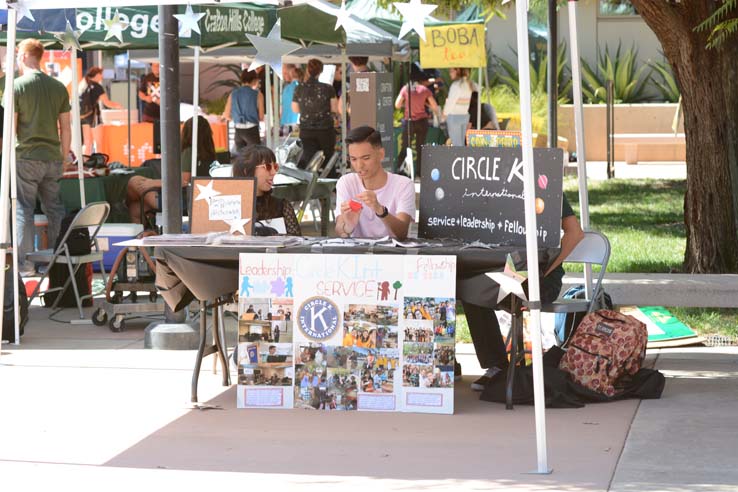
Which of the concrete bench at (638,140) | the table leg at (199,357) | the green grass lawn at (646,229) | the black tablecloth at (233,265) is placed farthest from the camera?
the concrete bench at (638,140)

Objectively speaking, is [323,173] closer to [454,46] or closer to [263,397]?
[454,46]

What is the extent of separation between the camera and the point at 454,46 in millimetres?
16266

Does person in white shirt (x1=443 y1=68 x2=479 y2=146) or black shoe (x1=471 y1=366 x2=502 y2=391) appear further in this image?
person in white shirt (x1=443 y1=68 x2=479 y2=146)

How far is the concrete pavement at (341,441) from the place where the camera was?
550 cm

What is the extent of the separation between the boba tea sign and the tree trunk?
3.09 metres

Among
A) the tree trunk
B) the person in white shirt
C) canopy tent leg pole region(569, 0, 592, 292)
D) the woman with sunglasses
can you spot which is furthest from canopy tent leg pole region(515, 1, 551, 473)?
the person in white shirt

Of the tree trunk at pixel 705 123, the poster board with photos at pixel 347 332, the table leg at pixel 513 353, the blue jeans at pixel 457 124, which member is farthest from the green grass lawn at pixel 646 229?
the poster board with photos at pixel 347 332

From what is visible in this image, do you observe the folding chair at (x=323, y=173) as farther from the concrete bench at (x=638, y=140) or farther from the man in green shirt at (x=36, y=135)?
the concrete bench at (x=638, y=140)

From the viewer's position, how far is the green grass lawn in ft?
30.4

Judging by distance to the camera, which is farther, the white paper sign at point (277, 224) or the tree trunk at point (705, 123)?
the tree trunk at point (705, 123)

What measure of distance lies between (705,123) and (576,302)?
124 inches

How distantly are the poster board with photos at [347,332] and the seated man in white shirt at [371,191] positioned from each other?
65 centimetres

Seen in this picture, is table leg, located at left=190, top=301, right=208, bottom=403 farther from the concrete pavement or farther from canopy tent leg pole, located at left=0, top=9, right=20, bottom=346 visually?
canopy tent leg pole, located at left=0, top=9, right=20, bottom=346

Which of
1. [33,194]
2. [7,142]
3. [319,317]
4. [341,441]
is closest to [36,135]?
[33,194]
